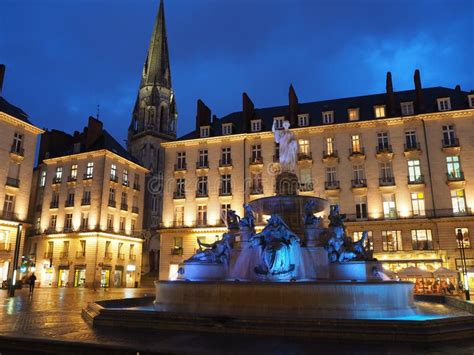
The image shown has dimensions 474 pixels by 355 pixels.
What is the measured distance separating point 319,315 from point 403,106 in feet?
118

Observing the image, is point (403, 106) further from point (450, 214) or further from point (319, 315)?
point (319, 315)

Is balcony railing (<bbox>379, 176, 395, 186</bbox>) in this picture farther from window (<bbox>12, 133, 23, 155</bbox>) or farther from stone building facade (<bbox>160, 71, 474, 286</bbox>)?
window (<bbox>12, 133, 23, 155</bbox>)

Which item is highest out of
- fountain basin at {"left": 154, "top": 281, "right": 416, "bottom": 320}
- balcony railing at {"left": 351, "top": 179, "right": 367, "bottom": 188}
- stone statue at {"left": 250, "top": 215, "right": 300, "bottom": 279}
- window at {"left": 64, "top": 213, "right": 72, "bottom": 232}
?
balcony railing at {"left": 351, "top": 179, "right": 367, "bottom": 188}

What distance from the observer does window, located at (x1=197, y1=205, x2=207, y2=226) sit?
45.1 m

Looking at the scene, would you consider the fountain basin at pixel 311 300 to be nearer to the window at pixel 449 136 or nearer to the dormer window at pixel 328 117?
the window at pixel 449 136

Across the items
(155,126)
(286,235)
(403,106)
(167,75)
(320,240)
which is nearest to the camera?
(286,235)

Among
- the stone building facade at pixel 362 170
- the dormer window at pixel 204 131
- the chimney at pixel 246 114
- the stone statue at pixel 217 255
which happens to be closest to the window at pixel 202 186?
the stone building facade at pixel 362 170

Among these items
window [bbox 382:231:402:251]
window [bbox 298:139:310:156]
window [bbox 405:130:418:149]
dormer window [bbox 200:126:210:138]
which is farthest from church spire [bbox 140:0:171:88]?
window [bbox 382:231:402:251]

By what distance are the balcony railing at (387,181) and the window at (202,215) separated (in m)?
18.7

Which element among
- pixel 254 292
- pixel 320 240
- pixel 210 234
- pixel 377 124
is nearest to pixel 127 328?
pixel 254 292

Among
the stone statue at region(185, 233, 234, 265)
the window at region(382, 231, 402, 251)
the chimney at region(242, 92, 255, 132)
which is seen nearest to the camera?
the stone statue at region(185, 233, 234, 265)

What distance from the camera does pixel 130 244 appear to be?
5284 cm

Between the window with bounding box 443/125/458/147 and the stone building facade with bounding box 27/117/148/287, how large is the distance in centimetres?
3748

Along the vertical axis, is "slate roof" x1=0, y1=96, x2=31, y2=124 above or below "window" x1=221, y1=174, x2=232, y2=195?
above
